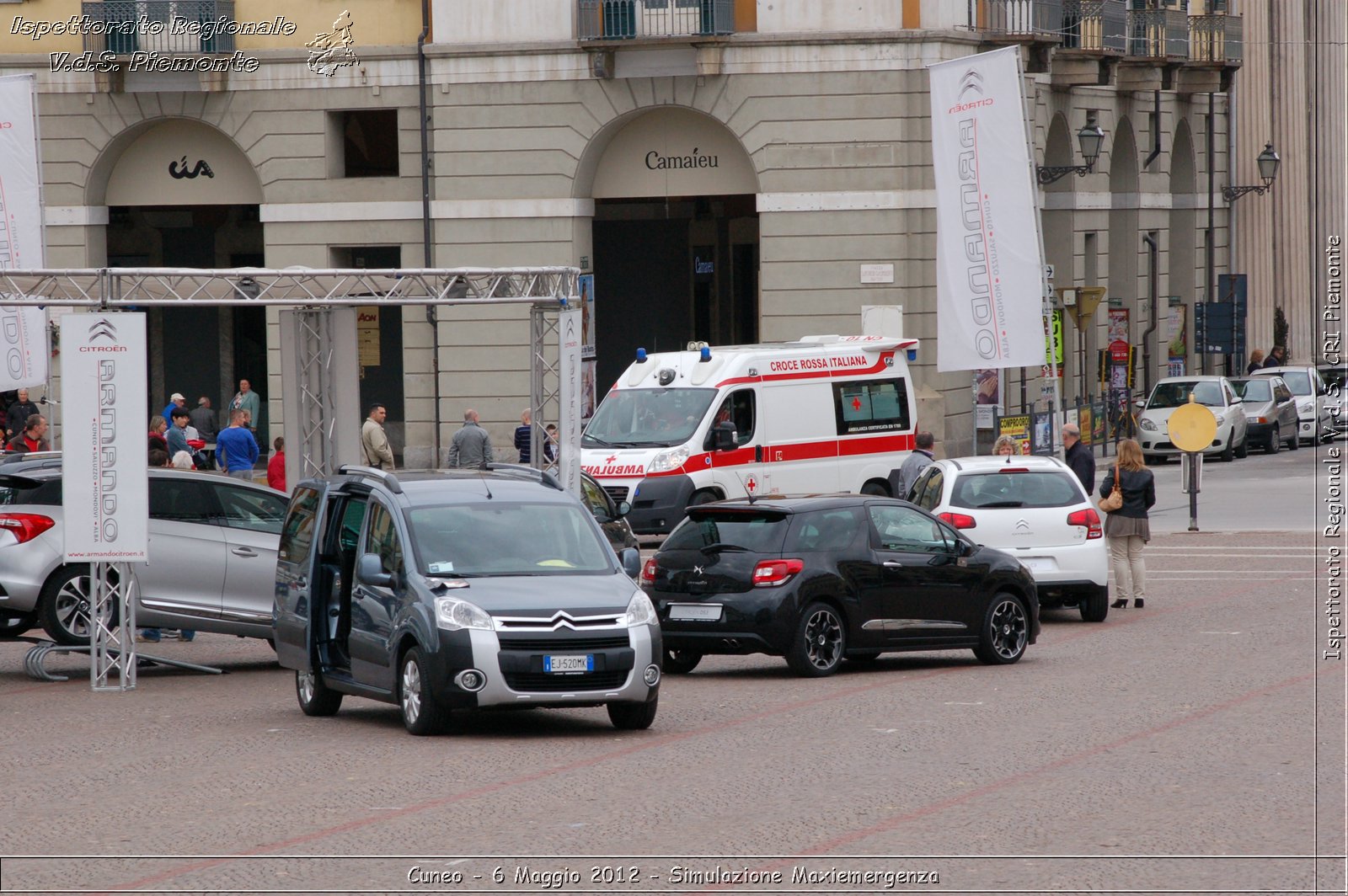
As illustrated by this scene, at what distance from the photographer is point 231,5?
1566 inches

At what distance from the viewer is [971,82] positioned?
2762 cm

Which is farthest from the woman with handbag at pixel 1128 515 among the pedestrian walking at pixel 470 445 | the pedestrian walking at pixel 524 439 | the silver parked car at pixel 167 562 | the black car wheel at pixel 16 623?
the pedestrian walking at pixel 524 439

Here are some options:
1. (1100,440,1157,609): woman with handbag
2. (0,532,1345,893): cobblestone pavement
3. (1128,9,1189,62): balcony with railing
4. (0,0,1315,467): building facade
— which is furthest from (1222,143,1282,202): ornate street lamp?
(0,532,1345,893): cobblestone pavement

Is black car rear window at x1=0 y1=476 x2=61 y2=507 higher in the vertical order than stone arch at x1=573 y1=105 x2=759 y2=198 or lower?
lower

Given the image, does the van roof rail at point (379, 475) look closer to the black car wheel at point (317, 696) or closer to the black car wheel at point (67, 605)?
the black car wheel at point (317, 696)

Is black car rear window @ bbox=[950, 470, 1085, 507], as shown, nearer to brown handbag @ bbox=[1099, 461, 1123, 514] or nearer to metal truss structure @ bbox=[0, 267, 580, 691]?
brown handbag @ bbox=[1099, 461, 1123, 514]

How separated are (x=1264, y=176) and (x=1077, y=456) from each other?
31.9 m

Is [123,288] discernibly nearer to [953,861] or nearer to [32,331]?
[32,331]

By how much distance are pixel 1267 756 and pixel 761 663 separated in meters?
6.71

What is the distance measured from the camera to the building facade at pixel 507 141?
1484 inches

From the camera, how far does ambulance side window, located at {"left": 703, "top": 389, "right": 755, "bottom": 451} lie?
28.5 meters

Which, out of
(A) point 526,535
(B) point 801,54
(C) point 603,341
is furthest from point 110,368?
(C) point 603,341

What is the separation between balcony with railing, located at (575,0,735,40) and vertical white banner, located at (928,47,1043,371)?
11.2 metres

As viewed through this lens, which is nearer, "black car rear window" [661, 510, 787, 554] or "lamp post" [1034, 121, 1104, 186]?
"black car rear window" [661, 510, 787, 554]
